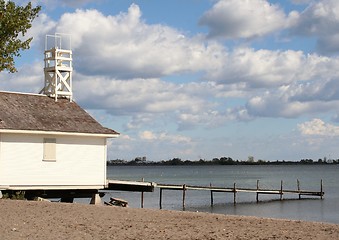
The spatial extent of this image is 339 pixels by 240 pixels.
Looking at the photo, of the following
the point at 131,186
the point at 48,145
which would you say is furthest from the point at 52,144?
the point at 131,186

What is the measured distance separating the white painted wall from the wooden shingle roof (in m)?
0.50

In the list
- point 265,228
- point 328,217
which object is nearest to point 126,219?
point 265,228

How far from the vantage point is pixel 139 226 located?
58.5 feet

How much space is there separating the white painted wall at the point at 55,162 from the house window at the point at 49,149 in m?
0.19

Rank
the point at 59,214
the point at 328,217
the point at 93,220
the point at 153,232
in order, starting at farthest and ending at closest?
the point at 328,217 < the point at 59,214 < the point at 93,220 < the point at 153,232

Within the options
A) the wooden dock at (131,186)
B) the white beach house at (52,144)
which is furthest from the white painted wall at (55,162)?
the wooden dock at (131,186)

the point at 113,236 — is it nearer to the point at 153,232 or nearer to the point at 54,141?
the point at 153,232

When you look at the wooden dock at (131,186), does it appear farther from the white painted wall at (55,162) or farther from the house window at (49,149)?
the house window at (49,149)

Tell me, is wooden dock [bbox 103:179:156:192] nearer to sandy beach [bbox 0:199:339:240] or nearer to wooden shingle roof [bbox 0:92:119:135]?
wooden shingle roof [bbox 0:92:119:135]

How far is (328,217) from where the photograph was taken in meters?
45.1

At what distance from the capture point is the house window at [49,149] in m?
31.7

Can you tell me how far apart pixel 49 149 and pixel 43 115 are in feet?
7.87

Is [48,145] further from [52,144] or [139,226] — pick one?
[139,226]

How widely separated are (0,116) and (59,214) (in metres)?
11.8
